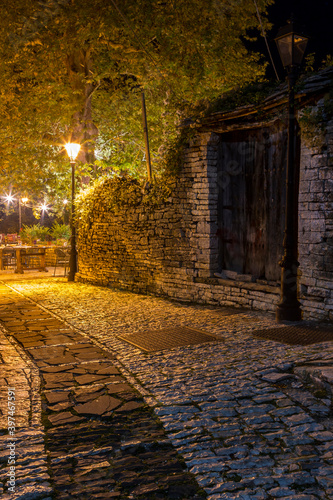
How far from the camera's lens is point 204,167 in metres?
8.62

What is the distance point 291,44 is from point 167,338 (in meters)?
4.33

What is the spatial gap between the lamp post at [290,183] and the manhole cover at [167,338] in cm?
129

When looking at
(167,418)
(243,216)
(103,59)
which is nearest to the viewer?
(167,418)

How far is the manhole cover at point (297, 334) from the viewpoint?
18.1 feet

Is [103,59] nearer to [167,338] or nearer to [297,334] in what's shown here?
[167,338]

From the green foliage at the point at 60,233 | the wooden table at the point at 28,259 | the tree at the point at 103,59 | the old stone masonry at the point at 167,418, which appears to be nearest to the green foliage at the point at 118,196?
the tree at the point at 103,59

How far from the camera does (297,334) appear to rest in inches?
230

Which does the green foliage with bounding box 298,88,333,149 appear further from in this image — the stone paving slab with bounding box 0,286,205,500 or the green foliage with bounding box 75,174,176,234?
the stone paving slab with bounding box 0,286,205,500

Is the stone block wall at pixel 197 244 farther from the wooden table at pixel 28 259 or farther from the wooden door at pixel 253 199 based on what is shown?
the wooden table at pixel 28 259

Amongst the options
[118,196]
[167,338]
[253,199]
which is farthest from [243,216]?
[118,196]

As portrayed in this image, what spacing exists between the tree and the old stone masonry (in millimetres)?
8673

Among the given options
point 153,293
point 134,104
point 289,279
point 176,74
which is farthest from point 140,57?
point 289,279

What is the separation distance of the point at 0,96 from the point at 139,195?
7821 mm

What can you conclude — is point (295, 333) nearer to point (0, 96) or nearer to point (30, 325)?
point (30, 325)
